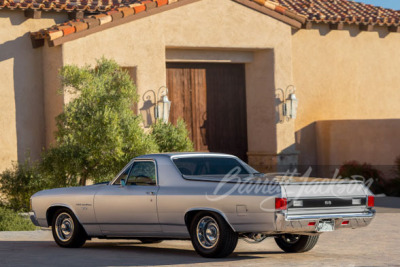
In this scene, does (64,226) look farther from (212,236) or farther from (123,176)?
(212,236)

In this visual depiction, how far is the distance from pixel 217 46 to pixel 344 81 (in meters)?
5.01

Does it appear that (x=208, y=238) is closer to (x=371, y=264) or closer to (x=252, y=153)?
(x=371, y=264)

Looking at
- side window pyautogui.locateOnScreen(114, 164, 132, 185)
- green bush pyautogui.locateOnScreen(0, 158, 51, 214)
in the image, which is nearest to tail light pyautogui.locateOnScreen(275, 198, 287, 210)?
side window pyautogui.locateOnScreen(114, 164, 132, 185)

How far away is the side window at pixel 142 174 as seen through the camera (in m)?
12.0

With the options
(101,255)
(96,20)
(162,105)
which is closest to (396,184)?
(162,105)

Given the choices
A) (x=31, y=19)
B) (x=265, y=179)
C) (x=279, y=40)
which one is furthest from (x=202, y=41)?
(x=265, y=179)

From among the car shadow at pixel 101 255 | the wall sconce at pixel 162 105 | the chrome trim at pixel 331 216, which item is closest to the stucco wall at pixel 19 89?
the wall sconce at pixel 162 105

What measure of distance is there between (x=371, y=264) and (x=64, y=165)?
781 cm

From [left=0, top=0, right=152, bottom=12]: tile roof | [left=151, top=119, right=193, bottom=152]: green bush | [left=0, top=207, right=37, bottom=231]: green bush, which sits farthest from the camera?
[left=0, top=0, right=152, bottom=12]: tile roof

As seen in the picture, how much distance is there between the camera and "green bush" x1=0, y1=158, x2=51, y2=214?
1858 centimetres

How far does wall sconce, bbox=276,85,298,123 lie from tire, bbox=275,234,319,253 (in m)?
11.0

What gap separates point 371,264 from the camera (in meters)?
10.5

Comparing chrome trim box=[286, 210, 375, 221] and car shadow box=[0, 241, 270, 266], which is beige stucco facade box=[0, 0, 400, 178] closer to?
car shadow box=[0, 241, 270, 266]

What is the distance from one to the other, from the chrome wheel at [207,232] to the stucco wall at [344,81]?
13.1m
